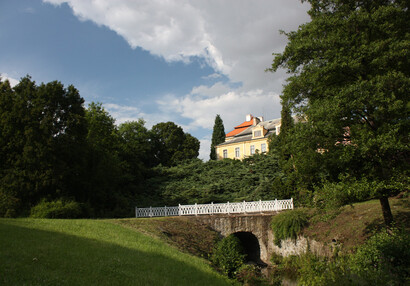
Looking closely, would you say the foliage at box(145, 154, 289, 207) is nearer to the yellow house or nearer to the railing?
the railing

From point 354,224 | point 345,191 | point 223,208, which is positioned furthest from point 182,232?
point 345,191

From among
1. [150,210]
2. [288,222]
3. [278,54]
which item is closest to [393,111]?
[278,54]

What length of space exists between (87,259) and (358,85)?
1021 cm

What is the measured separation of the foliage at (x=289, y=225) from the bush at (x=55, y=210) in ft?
41.3

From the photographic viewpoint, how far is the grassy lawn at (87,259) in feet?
21.1

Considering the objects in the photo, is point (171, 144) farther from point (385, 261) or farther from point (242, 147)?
point (385, 261)

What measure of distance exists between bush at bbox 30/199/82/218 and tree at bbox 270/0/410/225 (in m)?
14.2

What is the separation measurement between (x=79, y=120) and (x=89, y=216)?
7067 mm

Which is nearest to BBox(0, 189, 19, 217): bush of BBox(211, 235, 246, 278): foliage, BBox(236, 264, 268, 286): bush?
BBox(211, 235, 246, 278): foliage

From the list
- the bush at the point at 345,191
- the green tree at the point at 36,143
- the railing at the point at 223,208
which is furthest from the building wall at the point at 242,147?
the bush at the point at 345,191

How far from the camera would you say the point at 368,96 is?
925cm

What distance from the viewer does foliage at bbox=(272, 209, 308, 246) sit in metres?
16.3

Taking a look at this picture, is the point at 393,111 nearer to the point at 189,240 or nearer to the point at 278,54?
the point at 278,54

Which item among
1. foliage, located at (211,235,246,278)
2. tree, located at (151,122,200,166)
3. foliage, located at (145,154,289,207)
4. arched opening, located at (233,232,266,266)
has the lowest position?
arched opening, located at (233,232,266,266)
